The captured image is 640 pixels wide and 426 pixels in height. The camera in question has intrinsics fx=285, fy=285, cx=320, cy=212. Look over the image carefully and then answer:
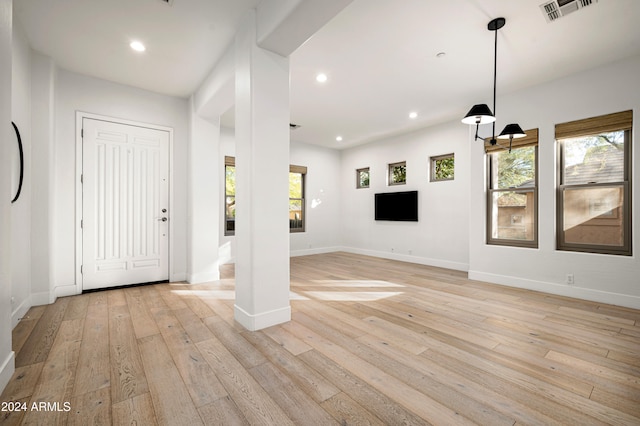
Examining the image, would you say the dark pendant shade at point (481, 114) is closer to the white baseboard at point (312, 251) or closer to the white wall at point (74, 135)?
the white wall at point (74, 135)

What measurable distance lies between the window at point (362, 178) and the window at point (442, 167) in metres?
1.84

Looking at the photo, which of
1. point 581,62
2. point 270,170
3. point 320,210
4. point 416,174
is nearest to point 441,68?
point 581,62

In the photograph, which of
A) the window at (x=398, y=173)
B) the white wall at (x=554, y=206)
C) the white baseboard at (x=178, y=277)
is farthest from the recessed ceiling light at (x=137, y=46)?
the window at (x=398, y=173)

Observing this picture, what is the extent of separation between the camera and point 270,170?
265cm

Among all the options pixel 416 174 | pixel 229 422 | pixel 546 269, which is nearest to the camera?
pixel 229 422

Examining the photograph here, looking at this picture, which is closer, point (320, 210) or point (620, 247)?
point (620, 247)

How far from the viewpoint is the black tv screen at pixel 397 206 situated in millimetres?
6203

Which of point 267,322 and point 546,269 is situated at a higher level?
point 546,269

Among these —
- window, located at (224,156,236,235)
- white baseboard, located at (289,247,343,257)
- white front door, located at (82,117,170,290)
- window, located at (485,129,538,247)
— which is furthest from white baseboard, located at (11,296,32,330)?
window, located at (485,129,538,247)

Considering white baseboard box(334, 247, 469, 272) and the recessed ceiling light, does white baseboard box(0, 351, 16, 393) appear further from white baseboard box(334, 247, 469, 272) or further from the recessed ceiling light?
white baseboard box(334, 247, 469, 272)

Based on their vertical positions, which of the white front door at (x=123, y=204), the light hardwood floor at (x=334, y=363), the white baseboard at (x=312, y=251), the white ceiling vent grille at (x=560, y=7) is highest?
the white ceiling vent grille at (x=560, y=7)

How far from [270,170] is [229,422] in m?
1.89

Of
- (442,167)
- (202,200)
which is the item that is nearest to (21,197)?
(202,200)

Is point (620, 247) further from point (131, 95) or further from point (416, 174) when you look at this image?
point (131, 95)
